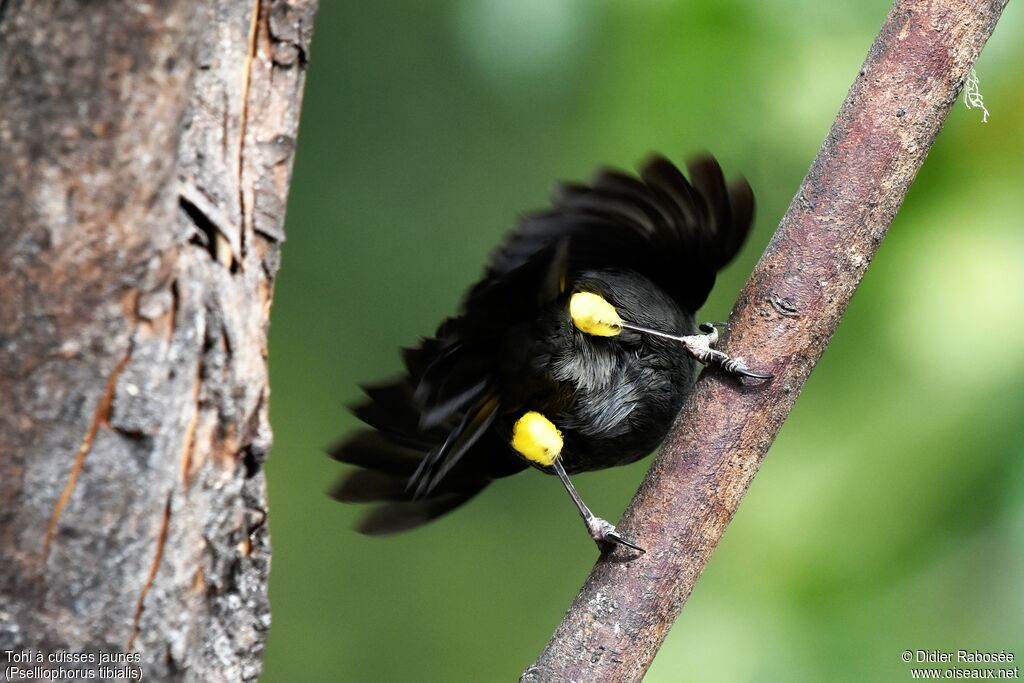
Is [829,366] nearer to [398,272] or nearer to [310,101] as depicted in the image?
[398,272]

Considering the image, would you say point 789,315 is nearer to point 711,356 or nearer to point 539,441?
point 711,356

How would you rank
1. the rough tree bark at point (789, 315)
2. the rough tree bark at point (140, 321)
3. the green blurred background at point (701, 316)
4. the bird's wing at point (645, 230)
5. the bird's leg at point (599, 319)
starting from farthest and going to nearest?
the green blurred background at point (701, 316) < the bird's leg at point (599, 319) < the bird's wing at point (645, 230) < the rough tree bark at point (789, 315) < the rough tree bark at point (140, 321)

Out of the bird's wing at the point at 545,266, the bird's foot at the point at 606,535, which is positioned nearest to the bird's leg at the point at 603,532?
the bird's foot at the point at 606,535

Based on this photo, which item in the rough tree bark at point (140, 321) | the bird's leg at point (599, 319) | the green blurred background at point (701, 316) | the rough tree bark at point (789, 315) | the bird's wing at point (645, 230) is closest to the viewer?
the rough tree bark at point (140, 321)

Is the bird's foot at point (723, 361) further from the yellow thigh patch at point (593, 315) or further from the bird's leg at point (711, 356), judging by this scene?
the yellow thigh patch at point (593, 315)

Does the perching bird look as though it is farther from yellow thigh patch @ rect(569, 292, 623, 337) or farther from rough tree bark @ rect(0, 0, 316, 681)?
rough tree bark @ rect(0, 0, 316, 681)

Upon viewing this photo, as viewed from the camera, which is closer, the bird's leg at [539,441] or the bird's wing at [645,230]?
the bird's wing at [645,230]
